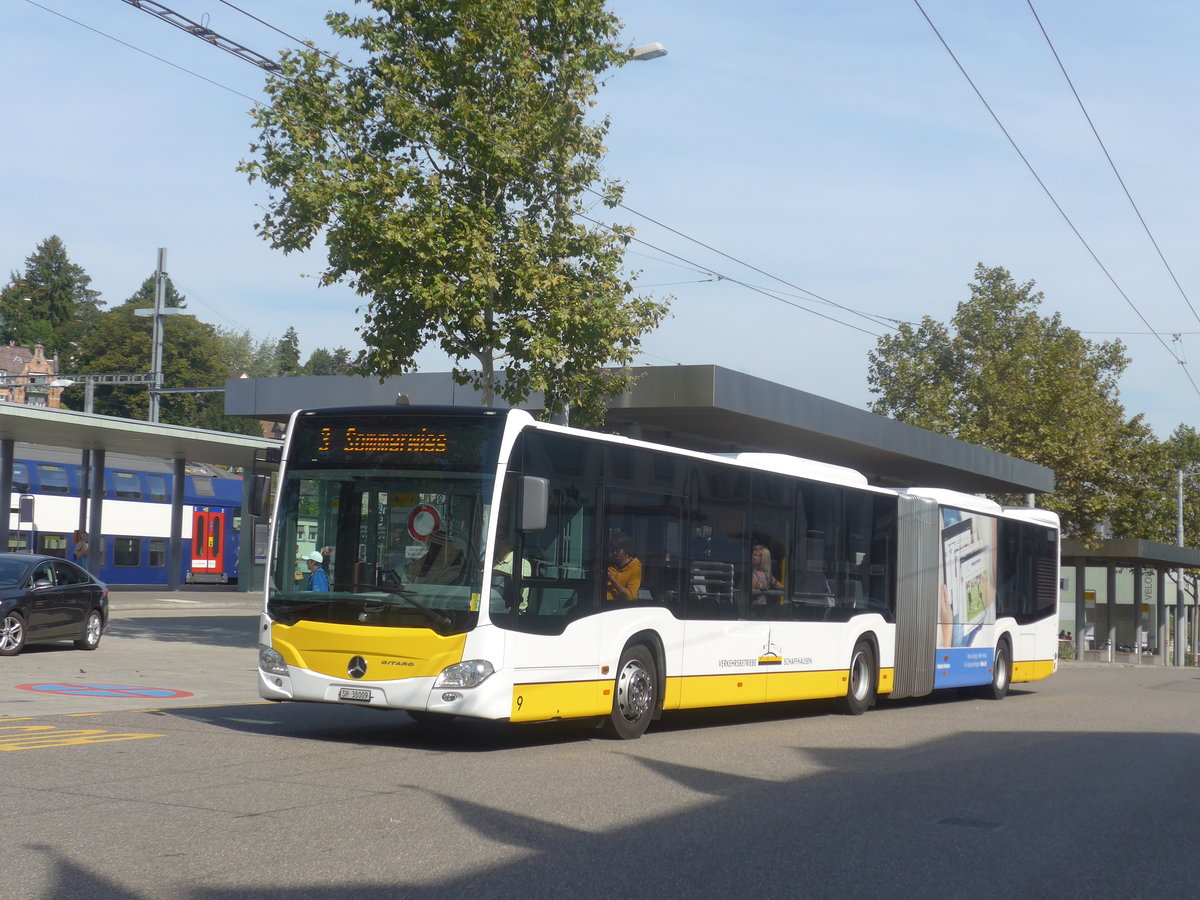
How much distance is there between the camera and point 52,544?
46344 mm

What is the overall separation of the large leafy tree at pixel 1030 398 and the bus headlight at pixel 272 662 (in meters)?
40.3

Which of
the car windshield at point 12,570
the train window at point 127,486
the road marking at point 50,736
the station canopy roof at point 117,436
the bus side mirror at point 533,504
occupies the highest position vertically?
the station canopy roof at point 117,436

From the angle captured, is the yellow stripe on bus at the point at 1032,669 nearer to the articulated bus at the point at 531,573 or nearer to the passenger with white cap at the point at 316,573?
the articulated bus at the point at 531,573

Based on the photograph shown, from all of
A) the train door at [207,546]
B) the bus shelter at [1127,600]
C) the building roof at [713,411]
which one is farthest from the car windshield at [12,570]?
the bus shelter at [1127,600]

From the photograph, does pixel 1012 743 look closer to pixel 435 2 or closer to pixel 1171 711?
pixel 1171 711

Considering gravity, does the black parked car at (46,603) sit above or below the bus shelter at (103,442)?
below

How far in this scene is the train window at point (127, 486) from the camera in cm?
4859

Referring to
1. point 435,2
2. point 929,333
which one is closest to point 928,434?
point 435,2

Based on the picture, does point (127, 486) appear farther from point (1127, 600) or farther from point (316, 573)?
point (1127, 600)

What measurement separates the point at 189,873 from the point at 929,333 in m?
56.1

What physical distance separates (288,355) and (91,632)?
13722 cm

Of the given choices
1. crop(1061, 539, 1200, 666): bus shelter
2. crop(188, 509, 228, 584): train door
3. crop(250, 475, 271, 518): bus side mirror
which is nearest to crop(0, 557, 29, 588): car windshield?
crop(250, 475, 271, 518): bus side mirror

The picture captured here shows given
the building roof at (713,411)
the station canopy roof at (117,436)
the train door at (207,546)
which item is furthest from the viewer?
the train door at (207,546)

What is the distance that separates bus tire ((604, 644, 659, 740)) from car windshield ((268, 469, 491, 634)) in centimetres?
217
